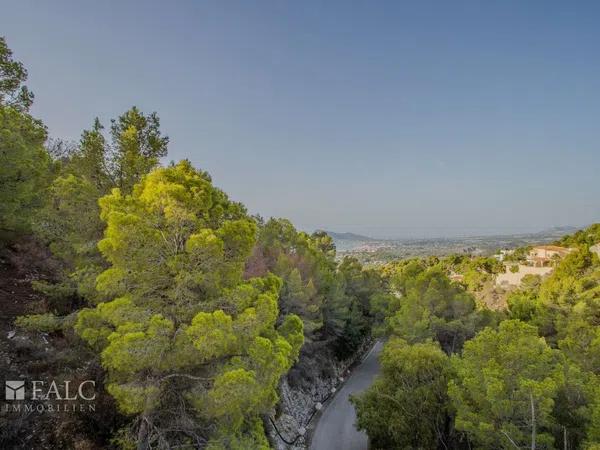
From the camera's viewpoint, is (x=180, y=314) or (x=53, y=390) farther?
(x=53, y=390)

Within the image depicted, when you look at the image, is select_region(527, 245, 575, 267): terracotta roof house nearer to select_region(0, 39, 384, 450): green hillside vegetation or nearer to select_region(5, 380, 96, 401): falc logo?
select_region(0, 39, 384, 450): green hillside vegetation

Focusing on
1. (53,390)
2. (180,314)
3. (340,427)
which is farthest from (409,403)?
(53,390)

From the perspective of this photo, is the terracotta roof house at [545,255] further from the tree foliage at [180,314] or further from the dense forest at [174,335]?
the tree foliage at [180,314]

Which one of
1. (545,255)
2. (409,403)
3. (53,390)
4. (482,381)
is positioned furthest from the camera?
(545,255)

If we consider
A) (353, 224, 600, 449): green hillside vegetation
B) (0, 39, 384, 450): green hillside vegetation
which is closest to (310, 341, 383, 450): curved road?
(353, 224, 600, 449): green hillside vegetation

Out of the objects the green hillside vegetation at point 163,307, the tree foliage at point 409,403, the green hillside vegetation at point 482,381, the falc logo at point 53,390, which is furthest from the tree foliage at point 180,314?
the tree foliage at point 409,403

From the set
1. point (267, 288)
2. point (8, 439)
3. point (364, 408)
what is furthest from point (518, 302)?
point (8, 439)

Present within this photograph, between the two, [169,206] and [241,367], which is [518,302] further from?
[169,206]

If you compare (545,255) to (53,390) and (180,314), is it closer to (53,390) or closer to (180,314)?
(180,314)
